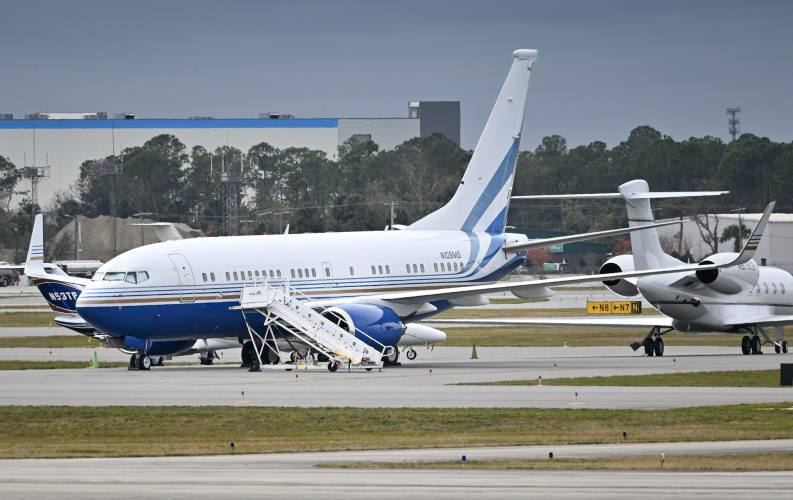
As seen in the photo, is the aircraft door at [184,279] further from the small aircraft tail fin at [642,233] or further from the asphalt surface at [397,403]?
the small aircraft tail fin at [642,233]

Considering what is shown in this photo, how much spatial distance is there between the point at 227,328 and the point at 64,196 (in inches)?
5635

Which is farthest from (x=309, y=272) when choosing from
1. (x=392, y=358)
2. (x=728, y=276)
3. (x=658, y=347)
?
(x=728, y=276)

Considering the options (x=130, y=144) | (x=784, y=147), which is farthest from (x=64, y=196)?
(x=784, y=147)

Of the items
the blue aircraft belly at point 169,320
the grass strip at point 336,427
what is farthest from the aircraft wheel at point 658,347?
the grass strip at point 336,427

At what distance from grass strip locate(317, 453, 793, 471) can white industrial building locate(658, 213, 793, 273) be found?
92.6 meters

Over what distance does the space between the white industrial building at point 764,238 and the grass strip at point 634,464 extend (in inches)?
3644

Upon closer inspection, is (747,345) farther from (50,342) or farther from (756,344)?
(50,342)

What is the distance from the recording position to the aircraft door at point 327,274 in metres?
46.6

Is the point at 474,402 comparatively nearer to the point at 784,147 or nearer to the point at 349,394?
the point at 349,394

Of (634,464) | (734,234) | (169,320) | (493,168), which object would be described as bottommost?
(634,464)

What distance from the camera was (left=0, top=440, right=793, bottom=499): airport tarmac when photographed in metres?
18.0

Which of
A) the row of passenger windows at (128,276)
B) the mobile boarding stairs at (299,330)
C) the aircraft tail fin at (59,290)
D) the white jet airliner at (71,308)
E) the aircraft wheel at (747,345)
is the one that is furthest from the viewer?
the aircraft tail fin at (59,290)

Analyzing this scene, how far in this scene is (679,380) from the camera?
37688 mm

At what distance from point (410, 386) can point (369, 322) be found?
7485 mm
